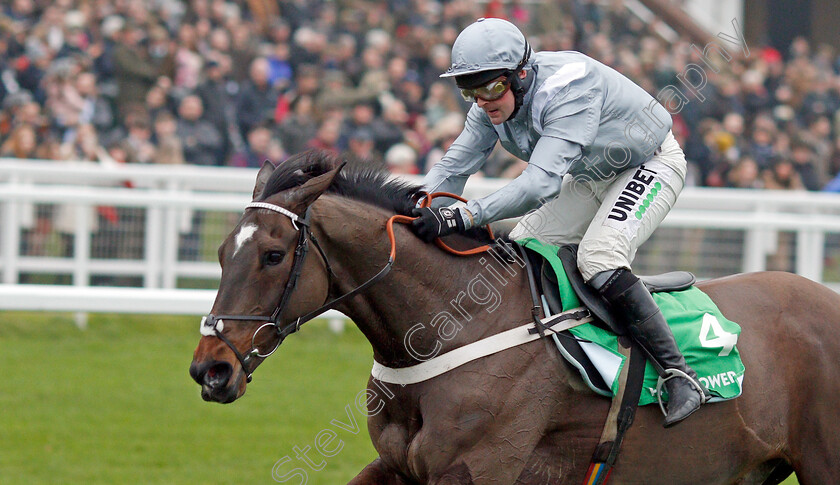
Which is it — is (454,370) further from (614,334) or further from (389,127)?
(389,127)

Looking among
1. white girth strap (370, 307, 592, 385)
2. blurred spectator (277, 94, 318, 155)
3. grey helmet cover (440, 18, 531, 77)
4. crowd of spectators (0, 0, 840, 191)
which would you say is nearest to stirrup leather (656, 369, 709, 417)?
white girth strap (370, 307, 592, 385)

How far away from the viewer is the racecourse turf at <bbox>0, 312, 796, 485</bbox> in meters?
5.45

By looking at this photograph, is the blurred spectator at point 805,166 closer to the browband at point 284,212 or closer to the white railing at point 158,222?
the white railing at point 158,222

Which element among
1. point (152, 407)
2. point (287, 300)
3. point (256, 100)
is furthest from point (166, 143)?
point (287, 300)

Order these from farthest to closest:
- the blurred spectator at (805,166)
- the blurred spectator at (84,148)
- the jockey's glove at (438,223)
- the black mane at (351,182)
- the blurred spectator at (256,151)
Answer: the blurred spectator at (805,166) < the blurred spectator at (256,151) < the blurred spectator at (84,148) < the jockey's glove at (438,223) < the black mane at (351,182)

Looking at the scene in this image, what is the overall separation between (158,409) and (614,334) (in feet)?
12.0

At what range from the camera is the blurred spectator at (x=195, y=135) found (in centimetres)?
1043

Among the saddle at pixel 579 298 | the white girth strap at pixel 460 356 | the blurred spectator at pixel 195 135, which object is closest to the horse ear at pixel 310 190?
the white girth strap at pixel 460 356

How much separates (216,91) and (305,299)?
26.1 ft

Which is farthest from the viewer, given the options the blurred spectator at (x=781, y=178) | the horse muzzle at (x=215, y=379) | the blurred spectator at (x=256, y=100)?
the blurred spectator at (x=781, y=178)

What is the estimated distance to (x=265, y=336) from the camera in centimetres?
321

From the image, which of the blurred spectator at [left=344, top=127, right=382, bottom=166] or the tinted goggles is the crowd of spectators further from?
the tinted goggles

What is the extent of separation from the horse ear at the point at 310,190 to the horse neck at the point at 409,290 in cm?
8

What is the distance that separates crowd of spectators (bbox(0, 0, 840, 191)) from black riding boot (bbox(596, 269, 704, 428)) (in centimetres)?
632
